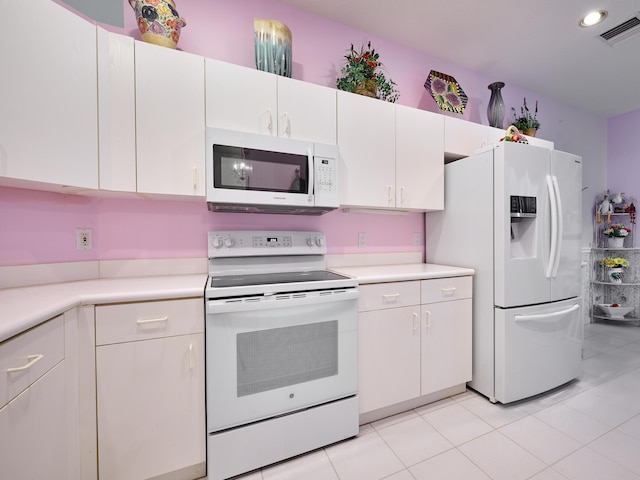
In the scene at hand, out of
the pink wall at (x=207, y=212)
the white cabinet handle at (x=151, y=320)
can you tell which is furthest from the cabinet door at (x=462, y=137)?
the white cabinet handle at (x=151, y=320)

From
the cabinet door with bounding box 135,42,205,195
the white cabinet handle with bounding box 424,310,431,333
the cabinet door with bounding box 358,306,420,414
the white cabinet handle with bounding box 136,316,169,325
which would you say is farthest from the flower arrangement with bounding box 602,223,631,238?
the white cabinet handle with bounding box 136,316,169,325

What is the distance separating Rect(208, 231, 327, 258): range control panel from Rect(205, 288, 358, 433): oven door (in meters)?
0.52

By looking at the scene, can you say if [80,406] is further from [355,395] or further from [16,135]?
[355,395]

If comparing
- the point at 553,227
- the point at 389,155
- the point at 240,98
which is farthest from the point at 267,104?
the point at 553,227

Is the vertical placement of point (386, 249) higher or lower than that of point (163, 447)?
higher

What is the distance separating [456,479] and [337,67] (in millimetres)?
2739

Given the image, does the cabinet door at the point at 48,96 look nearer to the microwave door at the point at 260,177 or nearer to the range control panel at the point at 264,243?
the microwave door at the point at 260,177

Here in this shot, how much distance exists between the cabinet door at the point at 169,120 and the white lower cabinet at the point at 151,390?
26.3 inches

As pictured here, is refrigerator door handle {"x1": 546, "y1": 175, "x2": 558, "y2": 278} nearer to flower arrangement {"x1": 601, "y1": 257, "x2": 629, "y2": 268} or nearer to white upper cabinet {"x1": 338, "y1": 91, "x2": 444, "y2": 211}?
white upper cabinet {"x1": 338, "y1": 91, "x2": 444, "y2": 211}

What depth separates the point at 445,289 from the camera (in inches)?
74.2

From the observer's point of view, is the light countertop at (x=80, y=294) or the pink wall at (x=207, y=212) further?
the pink wall at (x=207, y=212)

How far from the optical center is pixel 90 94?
50.2 inches

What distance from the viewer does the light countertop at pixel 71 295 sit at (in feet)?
2.71

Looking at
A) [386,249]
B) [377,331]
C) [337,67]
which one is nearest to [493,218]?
[386,249]
